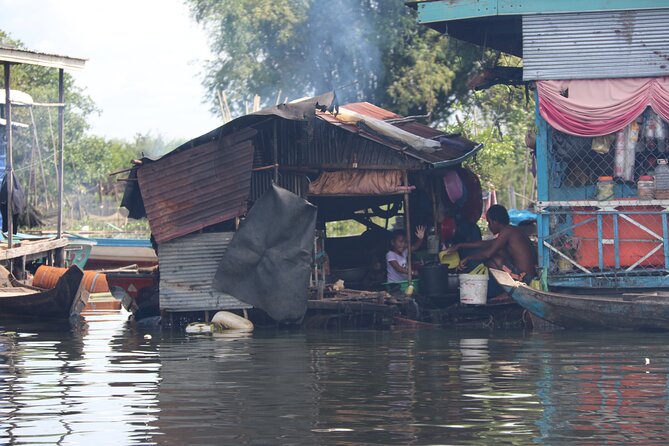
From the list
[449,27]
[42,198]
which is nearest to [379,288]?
[449,27]

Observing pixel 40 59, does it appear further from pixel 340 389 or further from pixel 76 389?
pixel 340 389

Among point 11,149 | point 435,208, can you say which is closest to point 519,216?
point 435,208

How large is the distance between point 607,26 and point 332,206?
5.83 metres

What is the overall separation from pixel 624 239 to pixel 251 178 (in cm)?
524

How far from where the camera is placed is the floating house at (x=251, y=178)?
16.0 m

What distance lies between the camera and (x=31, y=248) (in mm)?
18828

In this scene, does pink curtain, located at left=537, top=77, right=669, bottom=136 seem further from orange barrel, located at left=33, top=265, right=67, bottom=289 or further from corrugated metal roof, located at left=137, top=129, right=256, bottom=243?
orange barrel, located at left=33, top=265, right=67, bottom=289

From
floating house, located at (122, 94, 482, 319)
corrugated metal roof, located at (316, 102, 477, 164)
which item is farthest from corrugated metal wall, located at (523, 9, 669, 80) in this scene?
floating house, located at (122, 94, 482, 319)

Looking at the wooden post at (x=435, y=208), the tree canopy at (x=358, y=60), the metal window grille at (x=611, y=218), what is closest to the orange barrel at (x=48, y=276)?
the wooden post at (x=435, y=208)

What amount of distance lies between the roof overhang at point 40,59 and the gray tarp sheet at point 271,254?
4478 mm

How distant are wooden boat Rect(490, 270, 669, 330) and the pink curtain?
222cm

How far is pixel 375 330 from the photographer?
15484 millimetres

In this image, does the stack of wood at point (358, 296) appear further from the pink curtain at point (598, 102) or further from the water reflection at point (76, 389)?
the pink curtain at point (598, 102)

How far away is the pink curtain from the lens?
586 inches
